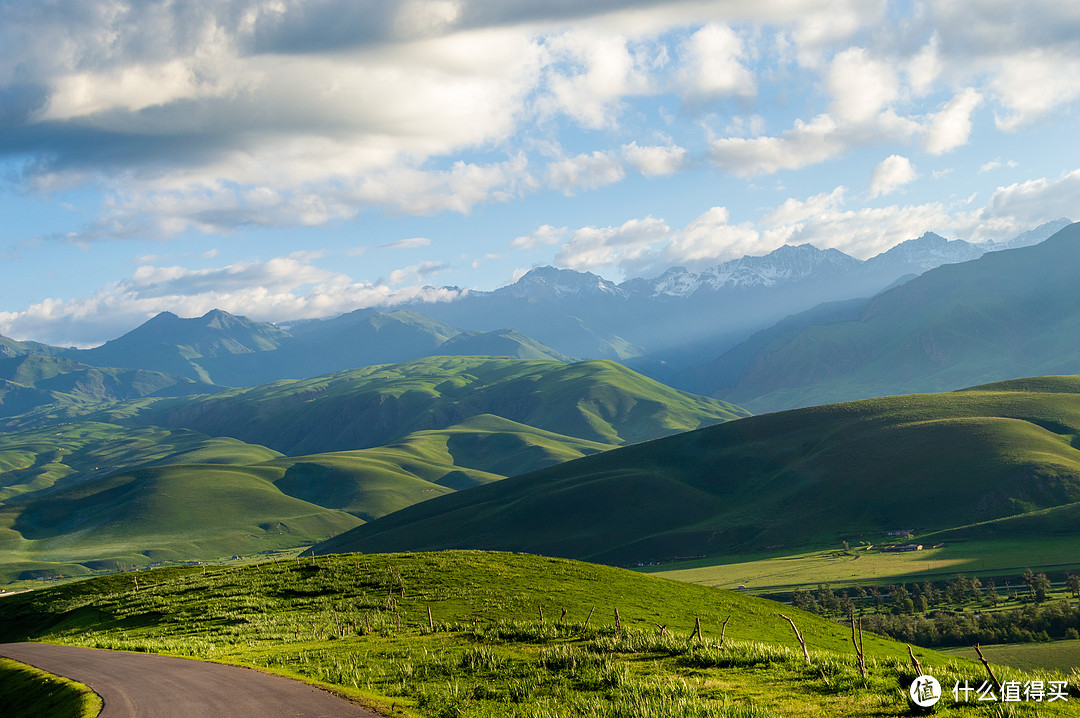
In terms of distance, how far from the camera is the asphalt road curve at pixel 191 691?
27578mm

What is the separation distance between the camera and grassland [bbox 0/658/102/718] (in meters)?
30.1

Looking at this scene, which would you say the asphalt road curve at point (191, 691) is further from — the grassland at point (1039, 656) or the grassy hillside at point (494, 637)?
the grassland at point (1039, 656)

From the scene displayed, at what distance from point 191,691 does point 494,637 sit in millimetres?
17328

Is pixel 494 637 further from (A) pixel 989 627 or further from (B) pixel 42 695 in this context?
(A) pixel 989 627

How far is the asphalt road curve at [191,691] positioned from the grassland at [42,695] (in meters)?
0.59

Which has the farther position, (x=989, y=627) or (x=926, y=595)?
(x=926, y=595)

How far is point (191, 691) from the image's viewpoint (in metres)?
31.1

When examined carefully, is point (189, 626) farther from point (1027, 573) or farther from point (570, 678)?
point (1027, 573)

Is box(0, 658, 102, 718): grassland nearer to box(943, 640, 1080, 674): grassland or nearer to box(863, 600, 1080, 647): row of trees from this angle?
box(943, 640, 1080, 674): grassland

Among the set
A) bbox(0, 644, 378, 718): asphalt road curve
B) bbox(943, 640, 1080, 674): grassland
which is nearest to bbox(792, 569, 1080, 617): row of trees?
bbox(943, 640, 1080, 674): grassland

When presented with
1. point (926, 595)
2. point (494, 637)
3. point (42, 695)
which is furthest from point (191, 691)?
point (926, 595)

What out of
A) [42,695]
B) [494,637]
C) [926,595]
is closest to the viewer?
[42,695]

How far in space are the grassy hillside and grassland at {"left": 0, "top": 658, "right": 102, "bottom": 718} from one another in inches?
300

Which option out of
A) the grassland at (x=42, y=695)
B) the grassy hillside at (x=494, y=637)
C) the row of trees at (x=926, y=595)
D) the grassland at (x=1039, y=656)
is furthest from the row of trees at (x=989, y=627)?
the grassland at (x=42, y=695)
